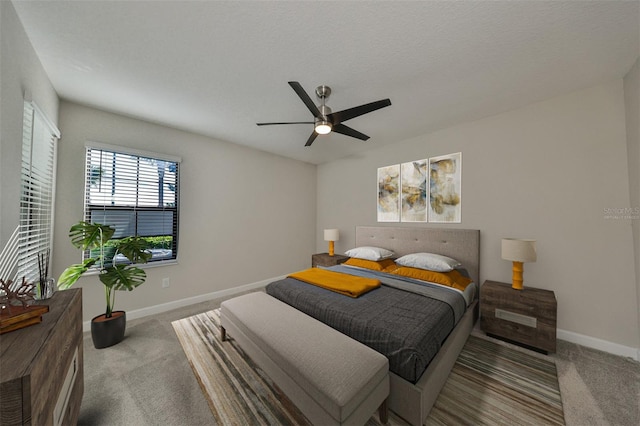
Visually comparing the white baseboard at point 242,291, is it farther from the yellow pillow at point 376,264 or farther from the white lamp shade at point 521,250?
the yellow pillow at point 376,264

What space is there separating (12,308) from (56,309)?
19 centimetres

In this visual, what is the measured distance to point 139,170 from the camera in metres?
2.95

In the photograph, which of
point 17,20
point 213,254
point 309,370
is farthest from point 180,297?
point 17,20

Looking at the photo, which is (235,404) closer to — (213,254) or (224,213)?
(213,254)

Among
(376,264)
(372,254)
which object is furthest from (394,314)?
(372,254)

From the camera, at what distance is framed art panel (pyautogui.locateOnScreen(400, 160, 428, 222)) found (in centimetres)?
343

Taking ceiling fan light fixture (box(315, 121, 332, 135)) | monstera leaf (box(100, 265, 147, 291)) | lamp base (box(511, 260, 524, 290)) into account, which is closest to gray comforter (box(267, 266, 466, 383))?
lamp base (box(511, 260, 524, 290))

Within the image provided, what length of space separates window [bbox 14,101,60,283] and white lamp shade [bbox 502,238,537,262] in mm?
3993

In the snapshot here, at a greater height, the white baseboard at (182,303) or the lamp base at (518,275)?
the lamp base at (518,275)

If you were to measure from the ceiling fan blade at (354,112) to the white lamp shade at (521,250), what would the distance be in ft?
6.54

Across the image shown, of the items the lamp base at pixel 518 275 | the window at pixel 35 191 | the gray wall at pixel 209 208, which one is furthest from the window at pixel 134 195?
the lamp base at pixel 518 275

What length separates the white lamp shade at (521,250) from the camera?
7.47ft

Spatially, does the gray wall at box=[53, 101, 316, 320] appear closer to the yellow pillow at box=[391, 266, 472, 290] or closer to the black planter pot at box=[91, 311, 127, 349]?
the black planter pot at box=[91, 311, 127, 349]

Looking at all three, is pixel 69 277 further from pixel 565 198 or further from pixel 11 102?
pixel 565 198
